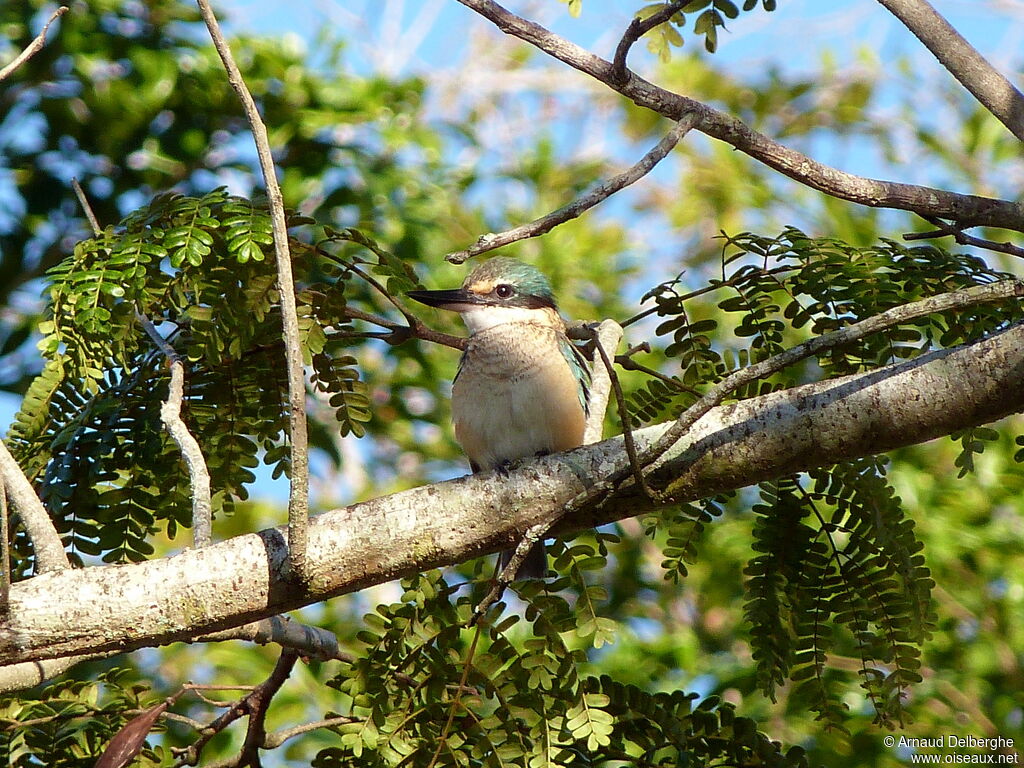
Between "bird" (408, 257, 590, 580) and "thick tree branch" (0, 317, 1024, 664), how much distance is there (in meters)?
1.12

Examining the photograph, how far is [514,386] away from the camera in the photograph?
11.7ft

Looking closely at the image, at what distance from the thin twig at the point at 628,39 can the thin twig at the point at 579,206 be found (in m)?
0.14

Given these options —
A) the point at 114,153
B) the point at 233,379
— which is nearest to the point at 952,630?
the point at 233,379

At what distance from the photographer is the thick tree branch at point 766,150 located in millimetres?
2091

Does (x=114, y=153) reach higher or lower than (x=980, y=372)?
higher

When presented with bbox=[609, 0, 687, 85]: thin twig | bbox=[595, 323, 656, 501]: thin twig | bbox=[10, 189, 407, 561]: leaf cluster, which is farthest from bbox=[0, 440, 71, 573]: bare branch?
bbox=[609, 0, 687, 85]: thin twig

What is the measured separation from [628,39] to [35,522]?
4.61 ft

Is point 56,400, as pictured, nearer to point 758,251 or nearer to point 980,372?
point 758,251

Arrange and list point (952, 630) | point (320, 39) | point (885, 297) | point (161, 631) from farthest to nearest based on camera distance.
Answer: point (320, 39)
point (952, 630)
point (885, 297)
point (161, 631)

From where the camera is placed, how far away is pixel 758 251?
263cm

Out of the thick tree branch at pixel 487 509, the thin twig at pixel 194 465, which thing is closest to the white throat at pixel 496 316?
the thin twig at pixel 194 465

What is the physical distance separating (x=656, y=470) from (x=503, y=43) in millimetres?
8558

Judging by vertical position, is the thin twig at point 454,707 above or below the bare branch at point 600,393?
below

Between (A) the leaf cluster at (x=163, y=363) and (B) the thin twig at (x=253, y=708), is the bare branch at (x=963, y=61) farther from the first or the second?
(B) the thin twig at (x=253, y=708)
